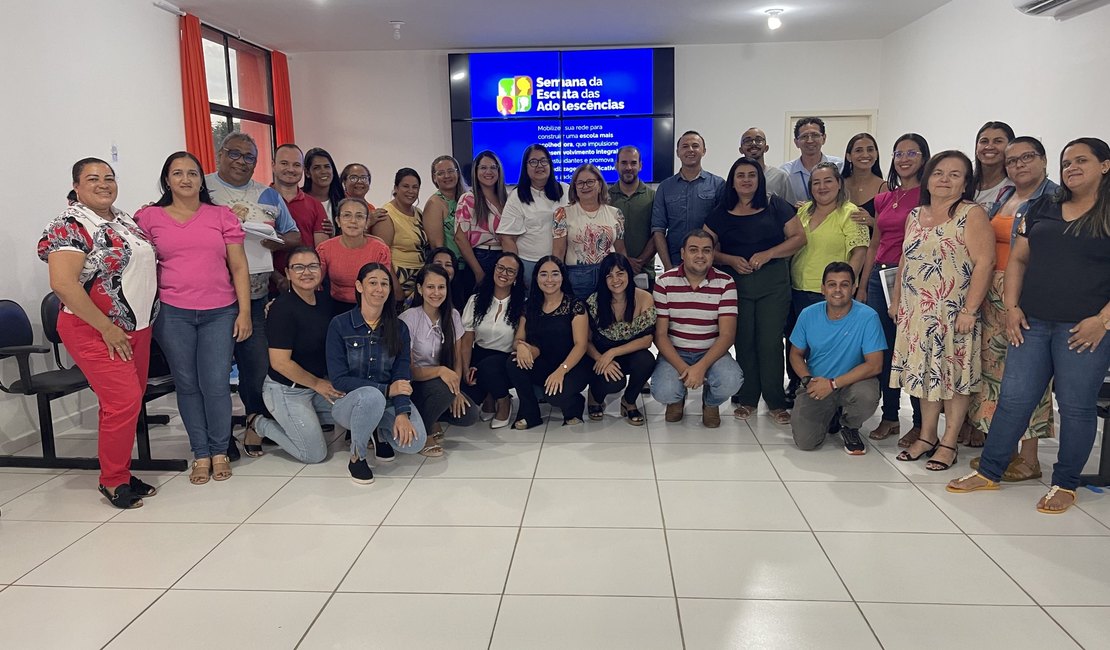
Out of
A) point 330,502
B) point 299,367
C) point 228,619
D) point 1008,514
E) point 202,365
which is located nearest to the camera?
point 228,619

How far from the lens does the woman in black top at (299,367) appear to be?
11.8ft

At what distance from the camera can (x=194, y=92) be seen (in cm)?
644

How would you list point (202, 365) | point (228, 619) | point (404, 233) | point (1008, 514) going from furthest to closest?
point (404, 233) → point (202, 365) → point (1008, 514) → point (228, 619)

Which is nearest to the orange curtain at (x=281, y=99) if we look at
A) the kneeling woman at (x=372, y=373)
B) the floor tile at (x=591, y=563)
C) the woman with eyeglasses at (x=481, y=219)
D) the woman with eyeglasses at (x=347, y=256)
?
the woman with eyeglasses at (x=481, y=219)

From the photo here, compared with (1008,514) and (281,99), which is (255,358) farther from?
(281,99)

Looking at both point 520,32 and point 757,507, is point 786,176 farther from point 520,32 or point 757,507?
point 520,32

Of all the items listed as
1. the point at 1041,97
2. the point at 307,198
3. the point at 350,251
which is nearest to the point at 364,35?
the point at 307,198

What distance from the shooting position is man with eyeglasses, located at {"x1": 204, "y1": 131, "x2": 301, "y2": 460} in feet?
12.5

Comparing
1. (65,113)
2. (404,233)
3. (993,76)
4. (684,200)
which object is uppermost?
(993,76)

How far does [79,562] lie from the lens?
2699mm

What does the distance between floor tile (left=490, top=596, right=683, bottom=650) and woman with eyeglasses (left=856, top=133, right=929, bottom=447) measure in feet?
7.33

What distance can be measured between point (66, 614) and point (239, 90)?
6602 millimetres

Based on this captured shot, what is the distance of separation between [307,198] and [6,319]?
165 centimetres

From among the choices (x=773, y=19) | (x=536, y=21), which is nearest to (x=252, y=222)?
(x=536, y=21)
